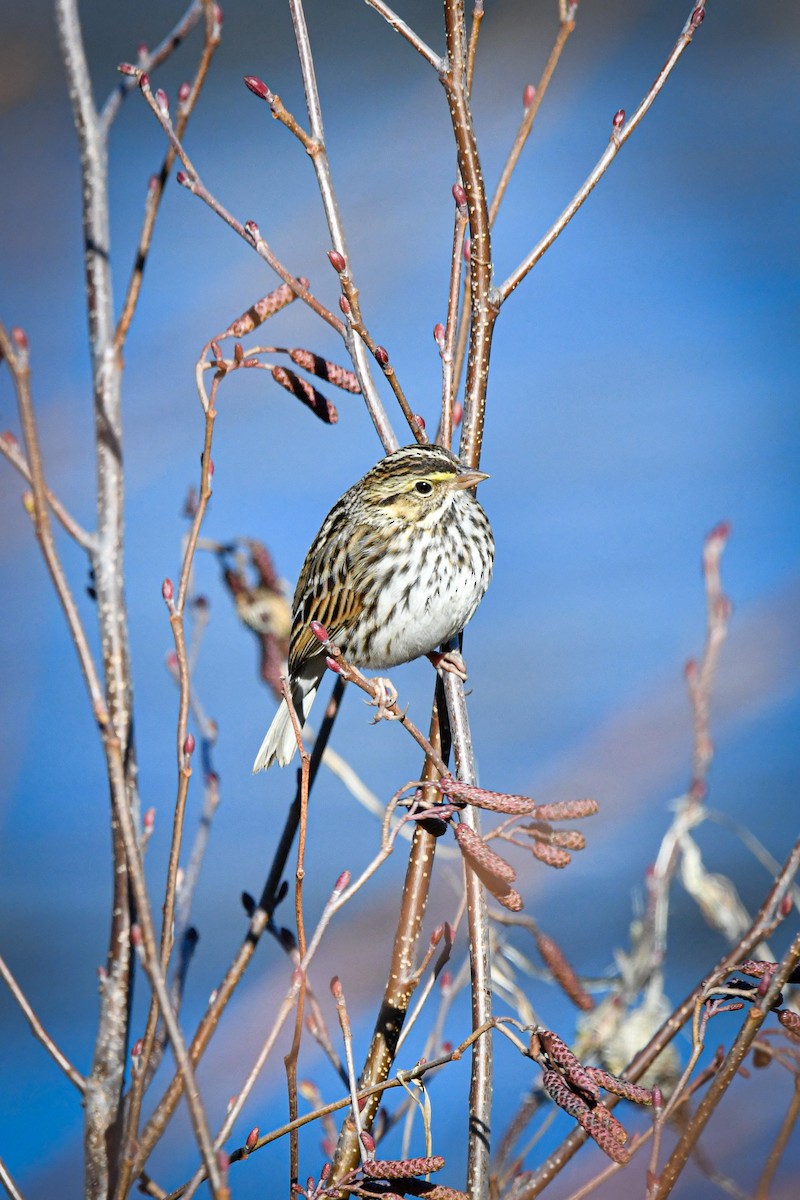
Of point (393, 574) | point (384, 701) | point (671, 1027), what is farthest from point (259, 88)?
point (671, 1027)

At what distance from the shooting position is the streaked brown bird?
1916 mm

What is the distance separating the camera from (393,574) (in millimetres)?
2029

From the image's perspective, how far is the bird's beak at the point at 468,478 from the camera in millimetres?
1722

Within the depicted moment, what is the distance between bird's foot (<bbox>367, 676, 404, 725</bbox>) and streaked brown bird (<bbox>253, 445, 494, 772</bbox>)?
7.7 inches

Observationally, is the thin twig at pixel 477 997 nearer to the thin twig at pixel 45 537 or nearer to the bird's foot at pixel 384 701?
the bird's foot at pixel 384 701

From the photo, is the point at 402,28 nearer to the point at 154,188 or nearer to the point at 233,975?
the point at 154,188

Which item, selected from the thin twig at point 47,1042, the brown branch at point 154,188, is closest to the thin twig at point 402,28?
the brown branch at point 154,188

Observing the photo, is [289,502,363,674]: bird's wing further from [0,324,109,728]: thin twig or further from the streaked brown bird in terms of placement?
[0,324,109,728]: thin twig

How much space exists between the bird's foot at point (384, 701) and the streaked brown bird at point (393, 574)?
0.20 m

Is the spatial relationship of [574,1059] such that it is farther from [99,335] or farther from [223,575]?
[223,575]

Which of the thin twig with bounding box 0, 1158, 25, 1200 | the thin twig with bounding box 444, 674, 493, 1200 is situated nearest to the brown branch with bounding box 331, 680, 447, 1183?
the thin twig with bounding box 444, 674, 493, 1200

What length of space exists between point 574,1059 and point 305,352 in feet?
2.68

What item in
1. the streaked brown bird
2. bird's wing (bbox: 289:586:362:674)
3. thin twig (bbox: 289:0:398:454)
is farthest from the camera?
bird's wing (bbox: 289:586:362:674)

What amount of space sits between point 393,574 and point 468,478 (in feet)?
1.09
